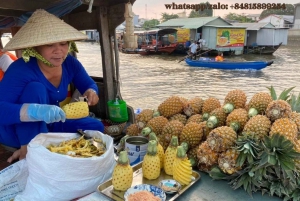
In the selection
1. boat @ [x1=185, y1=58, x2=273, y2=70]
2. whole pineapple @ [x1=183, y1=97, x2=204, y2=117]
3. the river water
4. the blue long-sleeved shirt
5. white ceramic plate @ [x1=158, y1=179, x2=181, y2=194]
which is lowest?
the river water

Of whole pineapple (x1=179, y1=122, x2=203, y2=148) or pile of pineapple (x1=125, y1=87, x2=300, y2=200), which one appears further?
whole pineapple (x1=179, y1=122, x2=203, y2=148)

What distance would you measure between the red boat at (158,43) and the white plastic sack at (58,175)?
84.0 feet

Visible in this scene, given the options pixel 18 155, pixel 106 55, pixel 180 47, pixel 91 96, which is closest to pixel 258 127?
pixel 91 96

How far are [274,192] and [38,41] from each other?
232 cm

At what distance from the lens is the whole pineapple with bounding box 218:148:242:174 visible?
2.00 m

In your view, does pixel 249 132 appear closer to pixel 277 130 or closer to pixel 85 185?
pixel 277 130

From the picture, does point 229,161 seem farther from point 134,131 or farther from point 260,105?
point 134,131

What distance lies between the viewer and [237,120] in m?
2.22

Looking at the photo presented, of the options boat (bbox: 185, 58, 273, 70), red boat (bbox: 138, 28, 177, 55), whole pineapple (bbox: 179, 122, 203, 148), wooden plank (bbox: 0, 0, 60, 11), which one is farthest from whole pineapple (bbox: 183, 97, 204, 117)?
red boat (bbox: 138, 28, 177, 55)

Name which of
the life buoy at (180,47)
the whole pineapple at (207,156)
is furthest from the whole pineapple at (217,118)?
the life buoy at (180,47)

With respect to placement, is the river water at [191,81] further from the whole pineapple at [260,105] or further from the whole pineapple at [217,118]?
the whole pineapple at [260,105]

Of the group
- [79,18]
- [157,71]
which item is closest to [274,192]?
[79,18]

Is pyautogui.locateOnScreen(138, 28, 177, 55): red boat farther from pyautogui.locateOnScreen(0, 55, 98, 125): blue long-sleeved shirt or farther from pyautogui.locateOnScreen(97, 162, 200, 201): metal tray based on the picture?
pyautogui.locateOnScreen(97, 162, 200, 201): metal tray

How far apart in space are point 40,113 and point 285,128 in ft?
6.26
